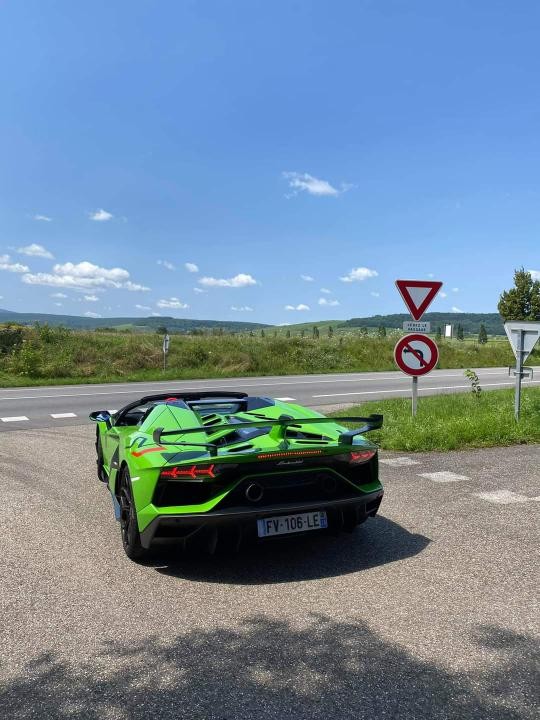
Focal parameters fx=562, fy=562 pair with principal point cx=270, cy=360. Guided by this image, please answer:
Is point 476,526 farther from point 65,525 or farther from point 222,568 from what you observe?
point 65,525

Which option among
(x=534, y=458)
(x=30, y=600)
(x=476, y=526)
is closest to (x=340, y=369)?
(x=534, y=458)

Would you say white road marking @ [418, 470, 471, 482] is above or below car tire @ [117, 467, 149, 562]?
Answer: below

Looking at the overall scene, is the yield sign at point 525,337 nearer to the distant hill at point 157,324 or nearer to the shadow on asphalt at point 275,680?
the shadow on asphalt at point 275,680

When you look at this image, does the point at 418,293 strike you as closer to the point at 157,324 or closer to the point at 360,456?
the point at 360,456

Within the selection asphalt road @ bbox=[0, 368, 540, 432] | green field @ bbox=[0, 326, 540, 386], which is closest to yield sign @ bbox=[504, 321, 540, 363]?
asphalt road @ bbox=[0, 368, 540, 432]

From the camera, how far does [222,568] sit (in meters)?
4.02

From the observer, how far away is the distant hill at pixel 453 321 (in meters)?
115

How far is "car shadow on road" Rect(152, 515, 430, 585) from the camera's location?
12.8ft

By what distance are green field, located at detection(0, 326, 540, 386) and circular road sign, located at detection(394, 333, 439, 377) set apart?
14.5 meters

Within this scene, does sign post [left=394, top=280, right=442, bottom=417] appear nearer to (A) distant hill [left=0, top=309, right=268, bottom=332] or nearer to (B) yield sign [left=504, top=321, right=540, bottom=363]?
(B) yield sign [left=504, top=321, right=540, bottom=363]

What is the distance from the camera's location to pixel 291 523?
3867mm

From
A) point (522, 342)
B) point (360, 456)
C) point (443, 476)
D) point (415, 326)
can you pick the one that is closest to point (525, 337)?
point (522, 342)

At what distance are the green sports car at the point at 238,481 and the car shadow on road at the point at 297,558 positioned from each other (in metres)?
0.23

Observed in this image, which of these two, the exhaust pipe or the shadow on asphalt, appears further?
the exhaust pipe
